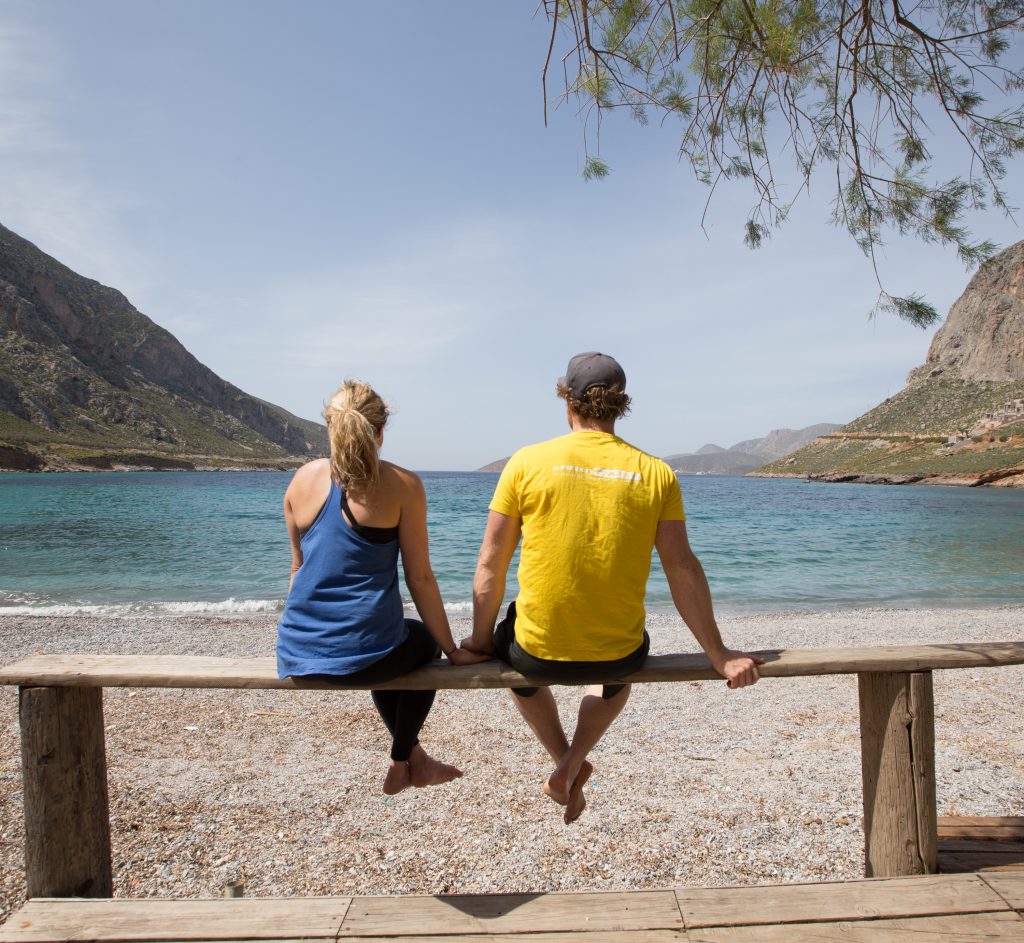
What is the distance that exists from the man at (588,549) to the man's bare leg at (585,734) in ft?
0.61

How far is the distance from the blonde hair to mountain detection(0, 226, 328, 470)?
82.8 m

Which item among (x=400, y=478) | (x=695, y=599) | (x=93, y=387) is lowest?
(x=695, y=599)

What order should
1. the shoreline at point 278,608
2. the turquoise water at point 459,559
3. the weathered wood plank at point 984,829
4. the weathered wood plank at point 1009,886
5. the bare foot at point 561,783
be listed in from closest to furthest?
the weathered wood plank at point 1009,886 < the weathered wood plank at point 984,829 < the bare foot at point 561,783 < the shoreline at point 278,608 < the turquoise water at point 459,559

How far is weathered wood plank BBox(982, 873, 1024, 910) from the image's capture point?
2076mm

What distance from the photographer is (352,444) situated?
7.68ft

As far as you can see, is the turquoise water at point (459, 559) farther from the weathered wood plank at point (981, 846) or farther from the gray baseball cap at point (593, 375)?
the gray baseball cap at point (593, 375)

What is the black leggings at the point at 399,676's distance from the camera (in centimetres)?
242

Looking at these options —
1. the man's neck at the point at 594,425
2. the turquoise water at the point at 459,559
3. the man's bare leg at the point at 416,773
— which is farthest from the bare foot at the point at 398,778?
the turquoise water at the point at 459,559

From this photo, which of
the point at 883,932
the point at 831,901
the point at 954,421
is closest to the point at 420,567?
the point at 831,901

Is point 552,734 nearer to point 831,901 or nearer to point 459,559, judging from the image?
point 831,901

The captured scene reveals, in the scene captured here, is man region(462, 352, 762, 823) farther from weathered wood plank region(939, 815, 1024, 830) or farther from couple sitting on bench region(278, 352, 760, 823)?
weathered wood plank region(939, 815, 1024, 830)

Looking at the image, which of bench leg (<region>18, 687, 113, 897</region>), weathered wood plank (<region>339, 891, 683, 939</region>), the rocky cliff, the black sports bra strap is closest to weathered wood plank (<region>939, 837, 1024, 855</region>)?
weathered wood plank (<region>339, 891, 683, 939</region>)

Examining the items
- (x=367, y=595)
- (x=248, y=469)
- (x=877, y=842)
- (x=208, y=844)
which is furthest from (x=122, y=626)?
(x=248, y=469)

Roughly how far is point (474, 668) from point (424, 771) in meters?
0.62
